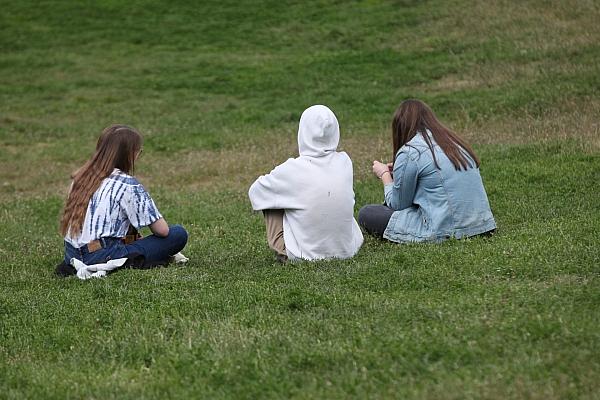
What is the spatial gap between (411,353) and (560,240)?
321 cm

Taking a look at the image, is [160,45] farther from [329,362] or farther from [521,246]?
[329,362]

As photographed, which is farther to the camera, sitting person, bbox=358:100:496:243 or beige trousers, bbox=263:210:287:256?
sitting person, bbox=358:100:496:243

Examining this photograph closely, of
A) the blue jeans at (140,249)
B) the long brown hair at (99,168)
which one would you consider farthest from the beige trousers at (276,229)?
the long brown hair at (99,168)

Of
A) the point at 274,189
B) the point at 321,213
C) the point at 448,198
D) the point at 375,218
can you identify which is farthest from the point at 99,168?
the point at 448,198

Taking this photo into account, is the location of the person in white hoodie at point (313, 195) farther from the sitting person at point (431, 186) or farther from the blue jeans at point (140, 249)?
the blue jeans at point (140, 249)

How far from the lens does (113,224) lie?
945 centimetres

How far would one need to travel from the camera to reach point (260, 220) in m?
12.6

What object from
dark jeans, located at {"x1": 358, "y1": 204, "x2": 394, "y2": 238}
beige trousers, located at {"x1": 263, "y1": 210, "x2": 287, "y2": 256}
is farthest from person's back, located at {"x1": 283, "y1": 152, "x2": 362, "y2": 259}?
dark jeans, located at {"x1": 358, "y1": 204, "x2": 394, "y2": 238}

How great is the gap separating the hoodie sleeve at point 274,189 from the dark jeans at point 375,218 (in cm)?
143

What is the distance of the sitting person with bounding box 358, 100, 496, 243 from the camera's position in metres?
9.64

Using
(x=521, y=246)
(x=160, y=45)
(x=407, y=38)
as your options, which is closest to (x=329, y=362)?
(x=521, y=246)

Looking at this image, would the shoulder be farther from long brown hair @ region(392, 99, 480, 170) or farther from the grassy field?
long brown hair @ region(392, 99, 480, 170)

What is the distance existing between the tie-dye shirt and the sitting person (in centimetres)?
261

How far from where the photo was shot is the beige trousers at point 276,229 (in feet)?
31.1
